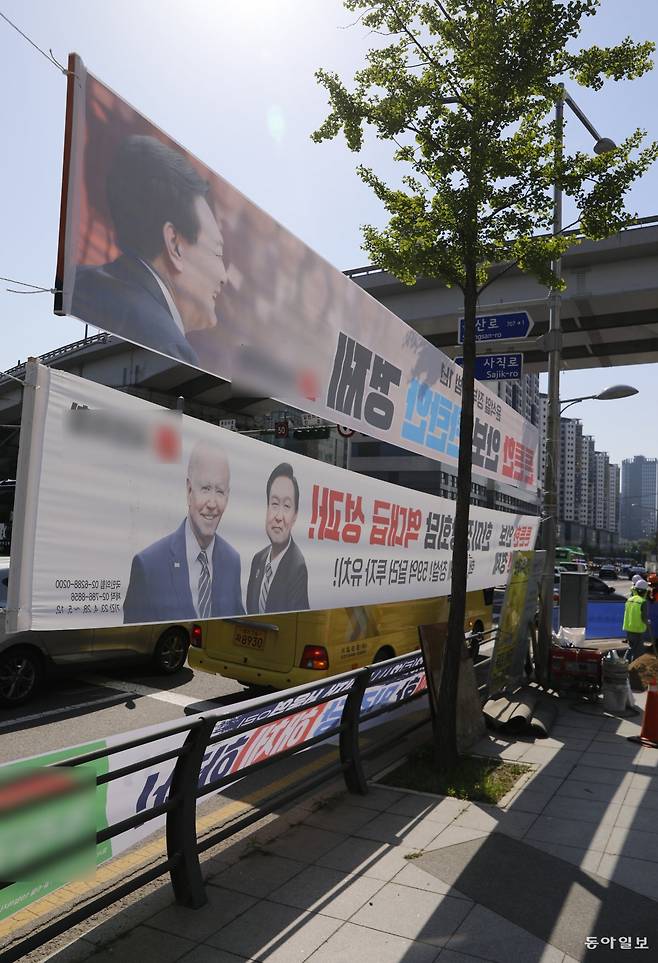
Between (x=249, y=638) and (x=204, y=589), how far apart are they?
3.98 meters

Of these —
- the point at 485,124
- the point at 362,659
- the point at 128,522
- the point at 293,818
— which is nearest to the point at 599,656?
the point at 362,659

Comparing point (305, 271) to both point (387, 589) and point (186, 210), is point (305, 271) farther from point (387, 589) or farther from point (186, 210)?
point (387, 589)

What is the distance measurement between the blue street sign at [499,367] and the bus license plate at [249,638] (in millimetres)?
4524

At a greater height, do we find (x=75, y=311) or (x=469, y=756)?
(x=75, y=311)

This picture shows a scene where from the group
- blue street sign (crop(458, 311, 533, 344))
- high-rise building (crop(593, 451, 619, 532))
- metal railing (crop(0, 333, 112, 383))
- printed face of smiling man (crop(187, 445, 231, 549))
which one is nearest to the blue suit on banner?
printed face of smiling man (crop(187, 445, 231, 549))

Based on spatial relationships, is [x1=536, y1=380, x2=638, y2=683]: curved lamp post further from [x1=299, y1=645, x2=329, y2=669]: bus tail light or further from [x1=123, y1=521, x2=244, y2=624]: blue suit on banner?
[x1=123, y1=521, x2=244, y2=624]: blue suit on banner

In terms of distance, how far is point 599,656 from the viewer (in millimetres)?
10344

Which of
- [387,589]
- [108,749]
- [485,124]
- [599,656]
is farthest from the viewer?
[599,656]

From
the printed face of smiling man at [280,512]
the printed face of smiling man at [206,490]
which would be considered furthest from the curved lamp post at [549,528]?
the printed face of smiling man at [206,490]

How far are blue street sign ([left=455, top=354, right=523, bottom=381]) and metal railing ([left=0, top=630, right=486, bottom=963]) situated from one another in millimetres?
5205

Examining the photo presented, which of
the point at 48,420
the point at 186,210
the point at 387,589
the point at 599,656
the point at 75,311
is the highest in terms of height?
the point at 186,210

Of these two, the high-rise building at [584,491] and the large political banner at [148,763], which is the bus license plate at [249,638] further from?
the high-rise building at [584,491]

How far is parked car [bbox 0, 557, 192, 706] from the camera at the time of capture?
8.76 meters

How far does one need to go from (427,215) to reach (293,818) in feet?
18.7
